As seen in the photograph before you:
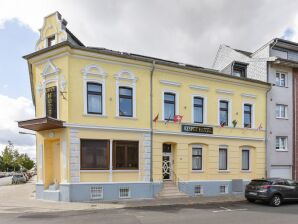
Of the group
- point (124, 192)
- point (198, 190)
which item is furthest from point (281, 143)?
point (124, 192)

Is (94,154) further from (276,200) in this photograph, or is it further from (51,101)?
(276,200)

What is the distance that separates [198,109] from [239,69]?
7.45 m

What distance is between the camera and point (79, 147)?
64.8 feet

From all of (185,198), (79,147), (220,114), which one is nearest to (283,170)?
(220,114)

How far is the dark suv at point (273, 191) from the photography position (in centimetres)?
1961

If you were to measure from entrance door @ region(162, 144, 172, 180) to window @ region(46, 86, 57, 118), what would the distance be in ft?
24.2

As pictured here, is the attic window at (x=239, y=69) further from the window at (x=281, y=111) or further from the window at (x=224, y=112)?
the window at (x=224, y=112)

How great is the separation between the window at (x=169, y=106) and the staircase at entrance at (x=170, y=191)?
4182 mm

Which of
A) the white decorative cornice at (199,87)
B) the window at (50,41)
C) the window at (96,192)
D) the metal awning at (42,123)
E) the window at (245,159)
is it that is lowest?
the window at (96,192)

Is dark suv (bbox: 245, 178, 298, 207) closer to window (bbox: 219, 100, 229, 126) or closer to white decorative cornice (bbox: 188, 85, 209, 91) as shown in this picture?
window (bbox: 219, 100, 229, 126)

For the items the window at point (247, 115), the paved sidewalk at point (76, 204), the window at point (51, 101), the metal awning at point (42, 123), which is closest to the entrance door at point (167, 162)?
the paved sidewalk at point (76, 204)

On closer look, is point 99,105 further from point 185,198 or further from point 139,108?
point 185,198

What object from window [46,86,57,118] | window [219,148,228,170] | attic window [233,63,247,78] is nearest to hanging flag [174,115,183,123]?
window [219,148,228,170]

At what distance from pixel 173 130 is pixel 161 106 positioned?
1758mm
